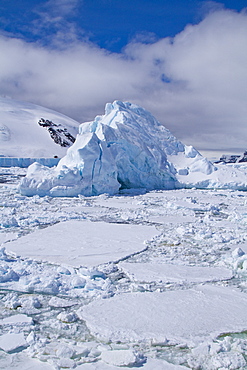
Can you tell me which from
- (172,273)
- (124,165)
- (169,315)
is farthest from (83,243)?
(124,165)

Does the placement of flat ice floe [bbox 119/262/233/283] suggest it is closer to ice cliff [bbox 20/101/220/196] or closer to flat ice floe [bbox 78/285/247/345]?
flat ice floe [bbox 78/285/247/345]

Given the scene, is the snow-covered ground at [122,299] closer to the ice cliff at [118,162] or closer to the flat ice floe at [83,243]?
the flat ice floe at [83,243]

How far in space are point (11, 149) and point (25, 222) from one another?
165 feet

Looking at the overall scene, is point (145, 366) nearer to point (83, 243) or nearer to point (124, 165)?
point (83, 243)

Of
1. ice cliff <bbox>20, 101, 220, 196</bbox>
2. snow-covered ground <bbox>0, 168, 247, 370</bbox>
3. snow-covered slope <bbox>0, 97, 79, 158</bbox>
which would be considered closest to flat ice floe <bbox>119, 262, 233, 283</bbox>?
snow-covered ground <bbox>0, 168, 247, 370</bbox>

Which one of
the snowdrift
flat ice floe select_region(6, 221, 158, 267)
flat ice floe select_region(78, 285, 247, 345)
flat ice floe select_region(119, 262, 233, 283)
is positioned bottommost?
flat ice floe select_region(78, 285, 247, 345)

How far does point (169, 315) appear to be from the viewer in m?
3.13

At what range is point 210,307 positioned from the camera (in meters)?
3.30

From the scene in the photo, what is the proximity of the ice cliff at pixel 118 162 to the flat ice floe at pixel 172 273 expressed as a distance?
9221mm

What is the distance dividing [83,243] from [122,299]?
2.58 metres

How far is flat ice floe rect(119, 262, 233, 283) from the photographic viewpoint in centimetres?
413

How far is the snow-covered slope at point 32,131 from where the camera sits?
5644 cm

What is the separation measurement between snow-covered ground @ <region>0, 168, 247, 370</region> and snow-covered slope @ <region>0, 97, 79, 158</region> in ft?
160

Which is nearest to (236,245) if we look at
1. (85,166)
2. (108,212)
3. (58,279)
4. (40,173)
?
(58,279)
